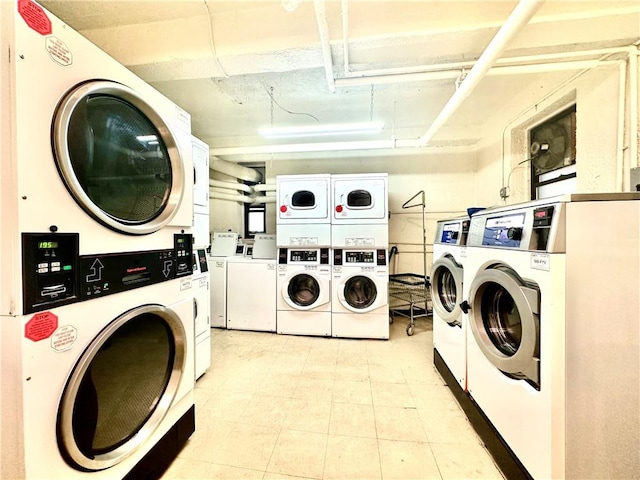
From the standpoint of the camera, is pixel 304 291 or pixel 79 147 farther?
pixel 304 291

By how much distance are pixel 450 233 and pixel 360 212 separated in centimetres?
110

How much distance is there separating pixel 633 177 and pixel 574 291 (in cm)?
120

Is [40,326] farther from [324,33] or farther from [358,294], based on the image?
[358,294]

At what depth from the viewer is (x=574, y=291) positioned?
0.84 m

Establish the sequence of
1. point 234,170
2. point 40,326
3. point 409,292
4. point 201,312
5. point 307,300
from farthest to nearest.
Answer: point 234,170, point 409,292, point 307,300, point 201,312, point 40,326

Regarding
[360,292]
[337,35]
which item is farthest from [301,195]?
[337,35]

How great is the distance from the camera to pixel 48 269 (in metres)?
0.69

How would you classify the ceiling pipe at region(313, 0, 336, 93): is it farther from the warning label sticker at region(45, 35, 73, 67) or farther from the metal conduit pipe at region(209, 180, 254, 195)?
the metal conduit pipe at region(209, 180, 254, 195)

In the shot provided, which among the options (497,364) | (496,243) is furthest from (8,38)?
(497,364)

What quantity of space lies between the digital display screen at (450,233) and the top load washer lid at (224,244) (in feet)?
8.46

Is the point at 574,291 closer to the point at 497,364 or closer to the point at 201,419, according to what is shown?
the point at 497,364

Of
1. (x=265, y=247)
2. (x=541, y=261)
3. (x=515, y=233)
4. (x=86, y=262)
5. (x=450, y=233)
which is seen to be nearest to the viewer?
(x=86, y=262)

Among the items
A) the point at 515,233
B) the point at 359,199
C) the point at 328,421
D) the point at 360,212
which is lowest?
the point at 328,421

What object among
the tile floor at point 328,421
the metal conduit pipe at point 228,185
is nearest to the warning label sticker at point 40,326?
the tile floor at point 328,421
